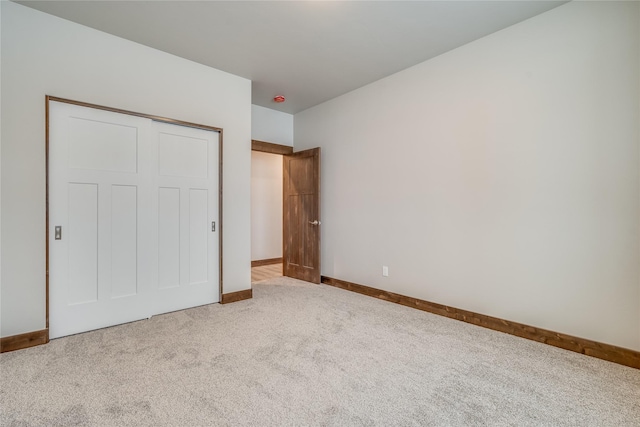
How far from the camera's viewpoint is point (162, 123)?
333 cm

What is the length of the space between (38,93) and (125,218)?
1.24 m

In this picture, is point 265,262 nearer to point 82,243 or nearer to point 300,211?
point 300,211

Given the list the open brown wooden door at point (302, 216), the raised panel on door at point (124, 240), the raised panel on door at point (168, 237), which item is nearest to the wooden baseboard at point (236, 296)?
the raised panel on door at point (168, 237)

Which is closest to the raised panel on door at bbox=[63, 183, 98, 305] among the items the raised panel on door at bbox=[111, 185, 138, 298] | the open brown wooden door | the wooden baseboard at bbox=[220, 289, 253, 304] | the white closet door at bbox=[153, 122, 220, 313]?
the raised panel on door at bbox=[111, 185, 138, 298]

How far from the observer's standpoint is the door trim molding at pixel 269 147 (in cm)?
476

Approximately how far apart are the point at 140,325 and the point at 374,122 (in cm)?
356

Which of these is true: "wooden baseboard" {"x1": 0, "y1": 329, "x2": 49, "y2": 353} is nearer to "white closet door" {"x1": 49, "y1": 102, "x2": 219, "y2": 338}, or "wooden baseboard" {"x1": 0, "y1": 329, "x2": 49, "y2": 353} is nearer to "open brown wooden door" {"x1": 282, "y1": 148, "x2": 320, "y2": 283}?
"white closet door" {"x1": 49, "y1": 102, "x2": 219, "y2": 338}

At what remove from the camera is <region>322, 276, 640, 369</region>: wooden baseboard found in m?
2.29

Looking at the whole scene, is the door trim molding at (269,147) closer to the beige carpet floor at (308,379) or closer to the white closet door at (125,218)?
the white closet door at (125,218)

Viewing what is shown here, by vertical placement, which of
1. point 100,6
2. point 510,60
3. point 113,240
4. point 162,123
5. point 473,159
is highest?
point 100,6

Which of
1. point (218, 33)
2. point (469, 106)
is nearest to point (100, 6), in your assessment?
point (218, 33)

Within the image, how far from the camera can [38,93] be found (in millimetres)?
2590

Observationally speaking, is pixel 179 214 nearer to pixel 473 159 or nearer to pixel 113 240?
pixel 113 240

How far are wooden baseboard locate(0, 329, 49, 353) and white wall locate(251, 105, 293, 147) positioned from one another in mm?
3395
